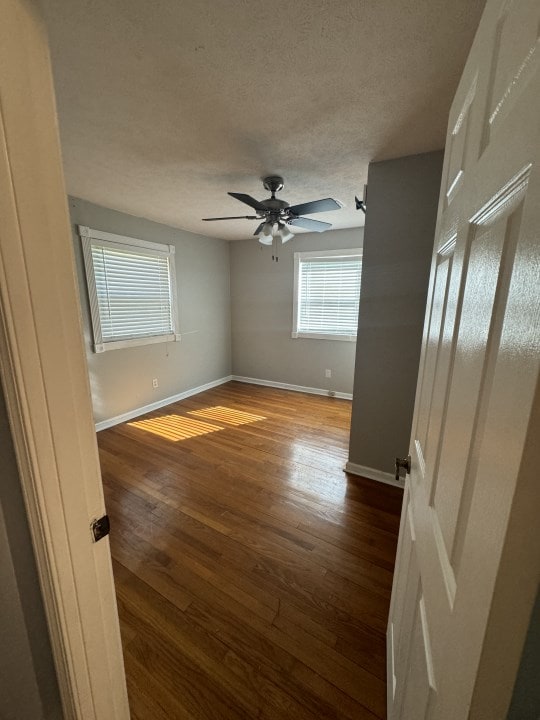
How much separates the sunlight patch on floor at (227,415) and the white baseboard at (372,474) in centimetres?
137

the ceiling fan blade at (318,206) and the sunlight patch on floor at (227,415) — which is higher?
the ceiling fan blade at (318,206)

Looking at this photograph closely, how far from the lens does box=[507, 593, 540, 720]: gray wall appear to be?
33 centimetres

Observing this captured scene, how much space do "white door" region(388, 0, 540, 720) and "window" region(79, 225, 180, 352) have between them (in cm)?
325

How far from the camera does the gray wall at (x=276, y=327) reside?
166 inches

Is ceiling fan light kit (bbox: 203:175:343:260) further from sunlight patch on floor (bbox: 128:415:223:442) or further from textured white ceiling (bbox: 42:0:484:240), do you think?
sunlight patch on floor (bbox: 128:415:223:442)

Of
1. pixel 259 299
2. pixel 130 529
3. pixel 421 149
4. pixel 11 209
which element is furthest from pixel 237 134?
pixel 259 299

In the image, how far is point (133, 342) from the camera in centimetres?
350

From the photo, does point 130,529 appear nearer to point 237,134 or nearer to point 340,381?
point 237,134

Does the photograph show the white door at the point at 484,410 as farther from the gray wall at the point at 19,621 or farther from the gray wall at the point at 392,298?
the gray wall at the point at 392,298

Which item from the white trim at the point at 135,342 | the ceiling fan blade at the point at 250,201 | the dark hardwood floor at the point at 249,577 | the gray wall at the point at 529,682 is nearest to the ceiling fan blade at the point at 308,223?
the ceiling fan blade at the point at 250,201

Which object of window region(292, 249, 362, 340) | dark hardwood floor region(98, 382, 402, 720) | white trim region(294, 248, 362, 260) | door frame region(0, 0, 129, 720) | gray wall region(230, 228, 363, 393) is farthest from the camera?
gray wall region(230, 228, 363, 393)

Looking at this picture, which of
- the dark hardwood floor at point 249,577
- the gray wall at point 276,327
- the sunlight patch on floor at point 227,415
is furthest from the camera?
the gray wall at point 276,327

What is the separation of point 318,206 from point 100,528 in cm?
228

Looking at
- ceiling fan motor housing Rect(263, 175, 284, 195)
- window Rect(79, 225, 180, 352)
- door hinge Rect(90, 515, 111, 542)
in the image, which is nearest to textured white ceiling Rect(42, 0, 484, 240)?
ceiling fan motor housing Rect(263, 175, 284, 195)
